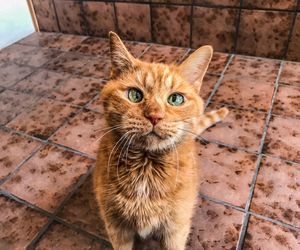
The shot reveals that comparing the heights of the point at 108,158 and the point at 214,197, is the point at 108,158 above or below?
above

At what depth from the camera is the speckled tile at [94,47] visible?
221cm

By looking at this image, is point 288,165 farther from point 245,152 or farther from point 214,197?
point 214,197

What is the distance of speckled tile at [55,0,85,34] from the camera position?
236 centimetres

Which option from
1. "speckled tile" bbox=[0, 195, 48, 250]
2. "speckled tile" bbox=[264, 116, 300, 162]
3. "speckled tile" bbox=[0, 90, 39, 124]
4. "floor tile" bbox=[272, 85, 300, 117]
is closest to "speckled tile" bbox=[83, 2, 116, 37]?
"speckled tile" bbox=[0, 90, 39, 124]

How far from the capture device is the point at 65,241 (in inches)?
41.2

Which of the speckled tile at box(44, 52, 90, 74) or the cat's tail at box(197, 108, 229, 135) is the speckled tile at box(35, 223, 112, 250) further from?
the speckled tile at box(44, 52, 90, 74)

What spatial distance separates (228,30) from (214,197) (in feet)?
4.08

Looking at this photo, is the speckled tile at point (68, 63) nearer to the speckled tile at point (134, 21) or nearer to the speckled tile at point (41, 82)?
the speckled tile at point (41, 82)

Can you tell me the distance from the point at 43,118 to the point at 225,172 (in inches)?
38.9

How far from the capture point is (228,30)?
1.98 meters

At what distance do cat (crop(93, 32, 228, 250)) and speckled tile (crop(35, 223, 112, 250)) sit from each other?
14cm

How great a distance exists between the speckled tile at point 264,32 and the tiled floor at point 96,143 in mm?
66

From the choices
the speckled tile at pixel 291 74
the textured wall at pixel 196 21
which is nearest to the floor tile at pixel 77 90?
the textured wall at pixel 196 21

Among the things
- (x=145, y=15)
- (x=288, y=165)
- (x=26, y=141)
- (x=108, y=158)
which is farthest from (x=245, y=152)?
(x=145, y=15)
